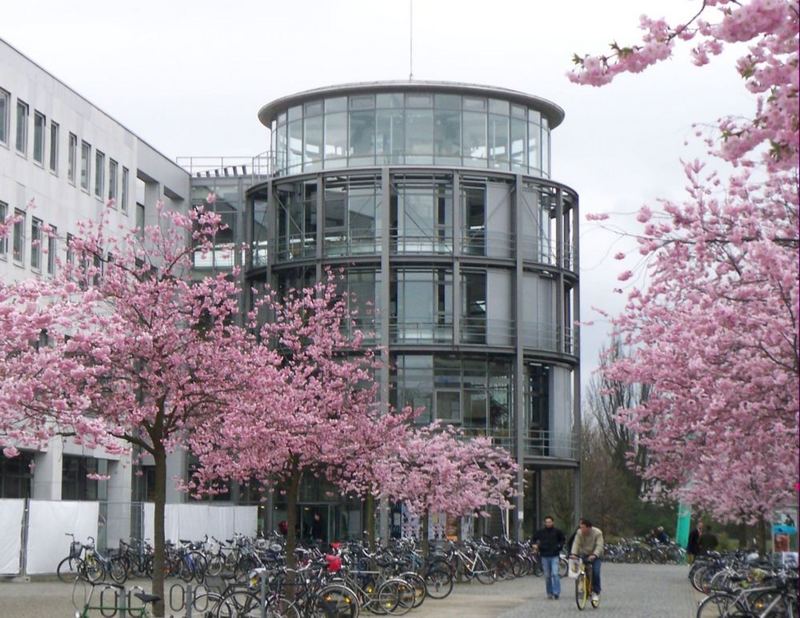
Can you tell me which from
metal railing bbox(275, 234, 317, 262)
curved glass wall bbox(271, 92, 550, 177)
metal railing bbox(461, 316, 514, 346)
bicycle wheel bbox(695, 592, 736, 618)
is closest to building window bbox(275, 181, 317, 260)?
metal railing bbox(275, 234, 317, 262)

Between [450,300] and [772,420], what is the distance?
3824 cm

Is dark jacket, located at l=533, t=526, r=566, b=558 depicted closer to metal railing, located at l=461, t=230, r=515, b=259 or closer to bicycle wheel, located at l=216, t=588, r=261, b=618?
bicycle wheel, located at l=216, t=588, r=261, b=618

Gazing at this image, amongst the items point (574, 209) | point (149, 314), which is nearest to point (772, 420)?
point (149, 314)

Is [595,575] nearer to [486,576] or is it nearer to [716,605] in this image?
[716,605]

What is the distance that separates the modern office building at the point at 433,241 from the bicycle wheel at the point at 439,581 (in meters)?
21.7

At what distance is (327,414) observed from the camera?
2852cm

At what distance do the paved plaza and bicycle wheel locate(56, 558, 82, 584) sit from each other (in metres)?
0.36

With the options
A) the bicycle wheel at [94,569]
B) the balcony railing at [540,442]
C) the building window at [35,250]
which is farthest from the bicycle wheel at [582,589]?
the balcony railing at [540,442]

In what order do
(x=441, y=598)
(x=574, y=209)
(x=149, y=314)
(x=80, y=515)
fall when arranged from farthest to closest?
1. (x=574, y=209)
2. (x=80, y=515)
3. (x=441, y=598)
4. (x=149, y=314)

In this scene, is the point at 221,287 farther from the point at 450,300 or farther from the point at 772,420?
the point at 450,300

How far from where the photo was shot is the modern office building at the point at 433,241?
56.1 meters

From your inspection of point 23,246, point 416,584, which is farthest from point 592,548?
point 23,246

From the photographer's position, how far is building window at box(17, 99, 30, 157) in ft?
145

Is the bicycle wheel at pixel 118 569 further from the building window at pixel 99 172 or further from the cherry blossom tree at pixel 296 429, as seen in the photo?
the building window at pixel 99 172
